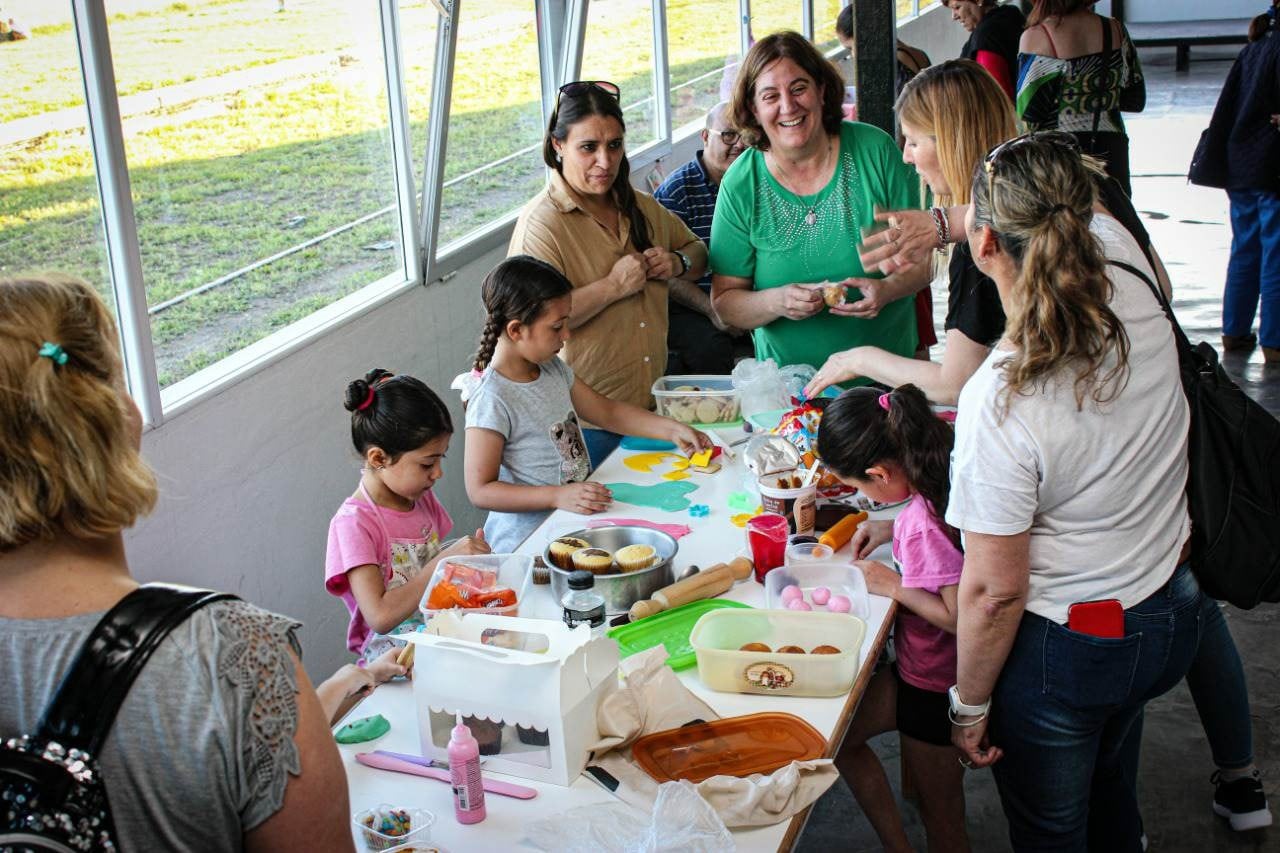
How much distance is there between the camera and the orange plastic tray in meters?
2.00

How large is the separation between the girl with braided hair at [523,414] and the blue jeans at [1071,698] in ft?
3.94

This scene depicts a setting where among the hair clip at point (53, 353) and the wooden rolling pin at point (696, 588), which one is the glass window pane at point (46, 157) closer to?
the wooden rolling pin at point (696, 588)

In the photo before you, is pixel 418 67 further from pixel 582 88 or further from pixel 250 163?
pixel 582 88

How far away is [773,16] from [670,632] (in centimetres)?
849

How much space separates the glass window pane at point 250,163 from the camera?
335 cm

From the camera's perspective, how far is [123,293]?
3.14m

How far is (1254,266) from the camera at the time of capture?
6.64 metres

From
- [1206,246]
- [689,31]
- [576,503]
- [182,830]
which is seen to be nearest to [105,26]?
[576,503]

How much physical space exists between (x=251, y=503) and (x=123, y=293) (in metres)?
0.72

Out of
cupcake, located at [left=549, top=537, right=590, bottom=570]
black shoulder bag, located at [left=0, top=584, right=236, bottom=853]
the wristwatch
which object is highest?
black shoulder bag, located at [left=0, top=584, right=236, bottom=853]

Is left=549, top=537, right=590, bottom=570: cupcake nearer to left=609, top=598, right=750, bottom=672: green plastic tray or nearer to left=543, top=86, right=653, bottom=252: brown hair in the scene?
left=609, top=598, right=750, bottom=672: green plastic tray

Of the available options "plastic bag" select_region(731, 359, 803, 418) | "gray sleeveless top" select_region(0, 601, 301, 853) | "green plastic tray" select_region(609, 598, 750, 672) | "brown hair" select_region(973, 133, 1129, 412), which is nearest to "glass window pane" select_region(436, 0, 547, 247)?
"plastic bag" select_region(731, 359, 803, 418)

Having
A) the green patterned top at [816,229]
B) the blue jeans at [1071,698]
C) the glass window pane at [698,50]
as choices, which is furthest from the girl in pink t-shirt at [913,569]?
the glass window pane at [698,50]

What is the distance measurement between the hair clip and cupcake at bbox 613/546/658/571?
4.76 ft
